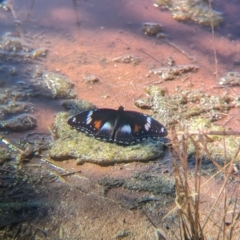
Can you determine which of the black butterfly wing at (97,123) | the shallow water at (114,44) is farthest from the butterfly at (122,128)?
the shallow water at (114,44)

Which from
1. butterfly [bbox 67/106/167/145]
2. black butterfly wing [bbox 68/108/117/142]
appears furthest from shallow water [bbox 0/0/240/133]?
butterfly [bbox 67/106/167/145]

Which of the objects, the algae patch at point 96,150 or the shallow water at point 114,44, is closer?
the algae patch at point 96,150

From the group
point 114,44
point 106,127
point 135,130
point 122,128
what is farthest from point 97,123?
point 114,44

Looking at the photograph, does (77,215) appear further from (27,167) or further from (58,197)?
(27,167)

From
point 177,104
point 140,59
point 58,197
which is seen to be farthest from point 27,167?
point 140,59


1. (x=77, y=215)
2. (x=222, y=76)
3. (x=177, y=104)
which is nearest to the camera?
(x=77, y=215)

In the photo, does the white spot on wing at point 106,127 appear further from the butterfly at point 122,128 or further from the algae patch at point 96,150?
the algae patch at point 96,150

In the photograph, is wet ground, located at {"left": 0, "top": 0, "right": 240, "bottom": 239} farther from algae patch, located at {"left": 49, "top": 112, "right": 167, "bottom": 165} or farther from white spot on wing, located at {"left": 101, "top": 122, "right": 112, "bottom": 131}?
white spot on wing, located at {"left": 101, "top": 122, "right": 112, "bottom": 131}
